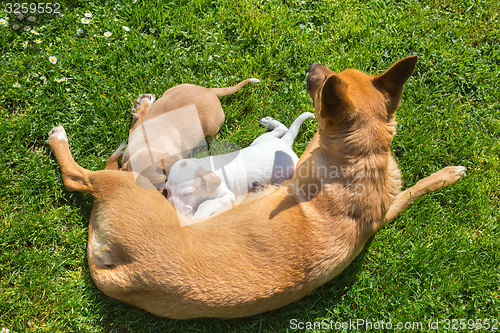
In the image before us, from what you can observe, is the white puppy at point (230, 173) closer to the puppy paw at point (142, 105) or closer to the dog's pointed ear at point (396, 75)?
the puppy paw at point (142, 105)

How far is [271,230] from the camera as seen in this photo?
304 cm

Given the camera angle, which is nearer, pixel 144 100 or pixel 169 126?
pixel 169 126

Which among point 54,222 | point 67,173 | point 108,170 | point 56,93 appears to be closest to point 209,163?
point 108,170

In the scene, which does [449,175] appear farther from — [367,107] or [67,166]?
[67,166]

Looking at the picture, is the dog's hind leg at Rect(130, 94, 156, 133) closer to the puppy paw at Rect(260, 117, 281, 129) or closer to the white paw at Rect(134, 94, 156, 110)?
the white paw at Rect(134, 94, 156, 110)

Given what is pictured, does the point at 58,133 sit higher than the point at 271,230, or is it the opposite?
the point at 271,230

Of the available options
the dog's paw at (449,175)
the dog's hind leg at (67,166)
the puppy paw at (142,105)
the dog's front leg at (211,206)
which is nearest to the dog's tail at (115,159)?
the dog's hind leg at (67,166)

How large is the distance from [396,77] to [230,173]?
5.57 feet

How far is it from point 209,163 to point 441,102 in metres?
2.72

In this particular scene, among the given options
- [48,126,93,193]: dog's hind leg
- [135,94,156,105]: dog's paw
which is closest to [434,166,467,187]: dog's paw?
[135,94,156,105]: dog's paw

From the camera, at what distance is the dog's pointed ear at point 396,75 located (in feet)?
9.78

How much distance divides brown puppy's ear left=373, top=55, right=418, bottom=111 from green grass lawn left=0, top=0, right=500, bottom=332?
1.32 meters

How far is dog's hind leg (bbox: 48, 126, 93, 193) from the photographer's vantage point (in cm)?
360

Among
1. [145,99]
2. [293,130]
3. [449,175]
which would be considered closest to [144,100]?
[145,99]
